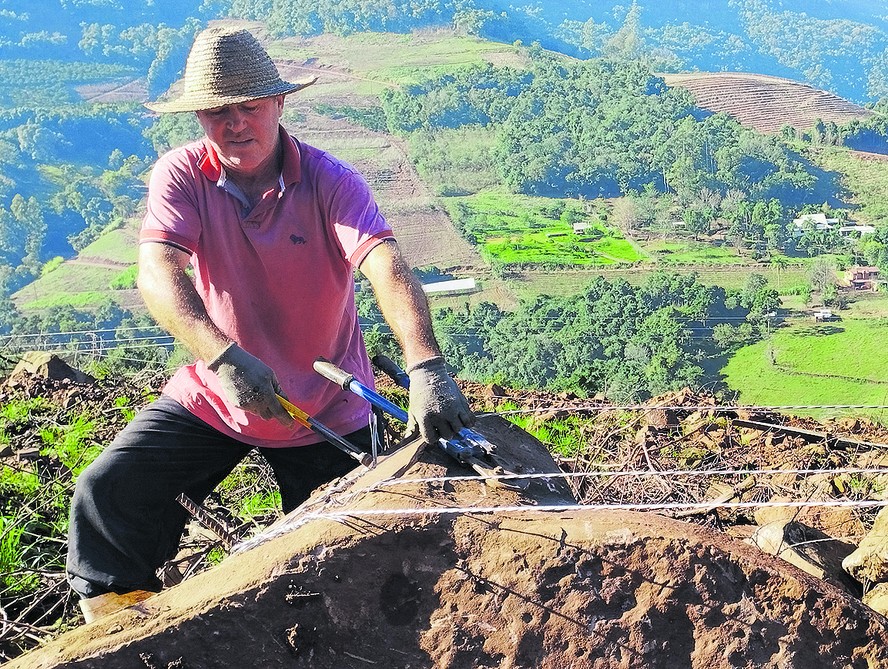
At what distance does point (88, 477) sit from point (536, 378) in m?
9.86

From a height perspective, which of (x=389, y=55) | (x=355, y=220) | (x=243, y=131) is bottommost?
(x=389, y=55)

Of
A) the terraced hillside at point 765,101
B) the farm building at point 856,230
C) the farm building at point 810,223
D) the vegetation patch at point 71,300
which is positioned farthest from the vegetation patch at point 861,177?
the vegetation patch at point 71,300

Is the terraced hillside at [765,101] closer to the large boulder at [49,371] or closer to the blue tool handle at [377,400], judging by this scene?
the large boulder at [49,371]

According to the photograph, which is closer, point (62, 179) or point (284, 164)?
point (284, 164)

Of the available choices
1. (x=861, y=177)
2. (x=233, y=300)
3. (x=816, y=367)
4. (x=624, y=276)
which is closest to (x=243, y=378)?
(x=233, y=300)

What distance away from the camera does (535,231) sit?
988 inches

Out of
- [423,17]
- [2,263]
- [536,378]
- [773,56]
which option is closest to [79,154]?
[2,263]

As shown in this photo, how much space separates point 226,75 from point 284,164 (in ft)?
1.00

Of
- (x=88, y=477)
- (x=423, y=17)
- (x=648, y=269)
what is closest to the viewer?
(x=88, y=477)

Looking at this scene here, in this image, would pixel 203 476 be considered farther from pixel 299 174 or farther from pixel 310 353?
pixel 299 174

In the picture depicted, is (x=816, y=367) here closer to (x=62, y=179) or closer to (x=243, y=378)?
(x=243, y=378)

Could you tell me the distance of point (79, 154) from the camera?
34406mm

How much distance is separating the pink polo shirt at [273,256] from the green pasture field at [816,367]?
33.1ft

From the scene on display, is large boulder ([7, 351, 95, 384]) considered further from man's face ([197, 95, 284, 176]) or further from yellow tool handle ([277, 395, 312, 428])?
yellow tool handle ([277, 395, 312, 428])
